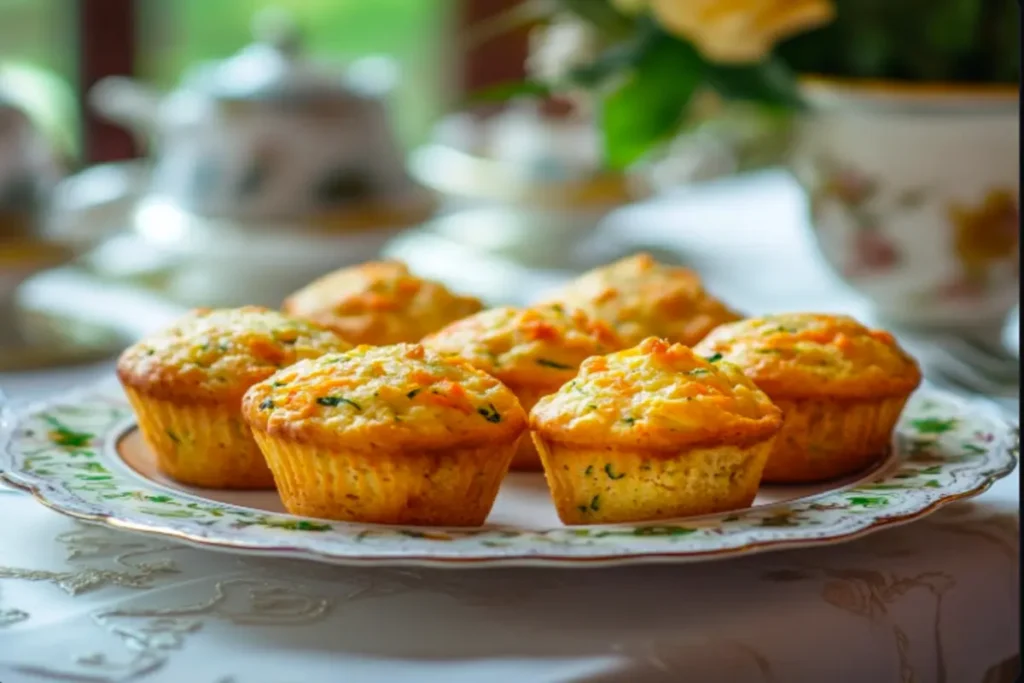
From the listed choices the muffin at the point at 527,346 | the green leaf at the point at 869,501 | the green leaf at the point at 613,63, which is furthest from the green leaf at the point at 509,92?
the green leaf at the point at 869,501

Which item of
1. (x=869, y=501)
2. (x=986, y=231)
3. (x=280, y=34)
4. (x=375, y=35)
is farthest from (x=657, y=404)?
(x=375, y=35)

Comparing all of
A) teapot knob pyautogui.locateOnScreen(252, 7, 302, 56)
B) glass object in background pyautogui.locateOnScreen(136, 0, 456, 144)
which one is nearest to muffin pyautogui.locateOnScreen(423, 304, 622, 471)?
teapot knob pyautogui.locateOnScreen(252, 7, 302, 56)

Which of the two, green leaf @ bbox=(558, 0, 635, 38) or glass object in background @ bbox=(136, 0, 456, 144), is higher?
green leaf @ bbox=(558, 0, 635, 38)

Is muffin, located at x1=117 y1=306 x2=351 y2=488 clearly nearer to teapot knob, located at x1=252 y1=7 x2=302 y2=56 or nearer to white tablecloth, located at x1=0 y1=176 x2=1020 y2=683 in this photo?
white tablecloth, located at x1=0 y1=176 x2=1020 y2=683

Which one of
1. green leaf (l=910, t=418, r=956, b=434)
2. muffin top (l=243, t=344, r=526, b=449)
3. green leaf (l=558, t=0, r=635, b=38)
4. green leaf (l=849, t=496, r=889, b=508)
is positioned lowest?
green leaf (l=910, t=418, r=956, b=434)

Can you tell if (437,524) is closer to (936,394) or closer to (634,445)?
(634,445)

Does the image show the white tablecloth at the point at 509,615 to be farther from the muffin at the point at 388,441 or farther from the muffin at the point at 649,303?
the muffin at the point at 649,303

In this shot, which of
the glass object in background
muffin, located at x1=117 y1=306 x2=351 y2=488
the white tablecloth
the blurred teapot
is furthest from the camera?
the glass object in background
